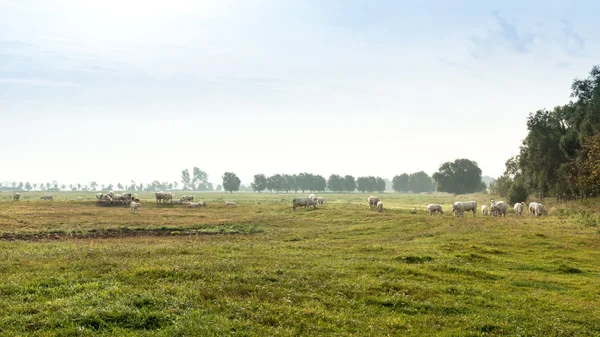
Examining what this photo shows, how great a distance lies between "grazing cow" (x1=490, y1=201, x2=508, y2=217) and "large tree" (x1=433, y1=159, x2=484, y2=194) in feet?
440

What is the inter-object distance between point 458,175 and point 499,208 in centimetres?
13671

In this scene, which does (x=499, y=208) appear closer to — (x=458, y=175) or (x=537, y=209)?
(x=537, y=209)

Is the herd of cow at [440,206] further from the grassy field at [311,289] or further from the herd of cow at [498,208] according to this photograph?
the grassy field at [311,289]

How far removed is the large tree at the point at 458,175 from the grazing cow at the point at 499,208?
13397 centimetres

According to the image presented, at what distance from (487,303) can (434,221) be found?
25.1m

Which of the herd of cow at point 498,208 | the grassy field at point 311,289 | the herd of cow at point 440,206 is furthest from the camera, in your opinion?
the herd of cow at point 440,206

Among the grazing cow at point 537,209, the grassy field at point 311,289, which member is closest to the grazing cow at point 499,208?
the grazing cow at point 537,209

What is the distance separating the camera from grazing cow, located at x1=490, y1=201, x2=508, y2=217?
48.5 meters

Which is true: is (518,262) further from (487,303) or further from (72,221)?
(72,221)

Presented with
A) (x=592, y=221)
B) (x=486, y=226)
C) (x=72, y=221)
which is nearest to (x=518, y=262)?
(x=486, y=226)

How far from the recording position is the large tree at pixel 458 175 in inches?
7018

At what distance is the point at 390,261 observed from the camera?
21.3m

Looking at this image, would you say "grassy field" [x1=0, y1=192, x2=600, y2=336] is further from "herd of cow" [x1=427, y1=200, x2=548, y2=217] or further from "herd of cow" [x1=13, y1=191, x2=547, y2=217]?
"herd of cow" [x1=13, y1=191, x2=547, y2=217]

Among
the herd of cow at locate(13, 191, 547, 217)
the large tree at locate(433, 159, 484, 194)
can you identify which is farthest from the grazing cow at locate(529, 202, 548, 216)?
the large tree at locate(433, 159, 484, 194)
